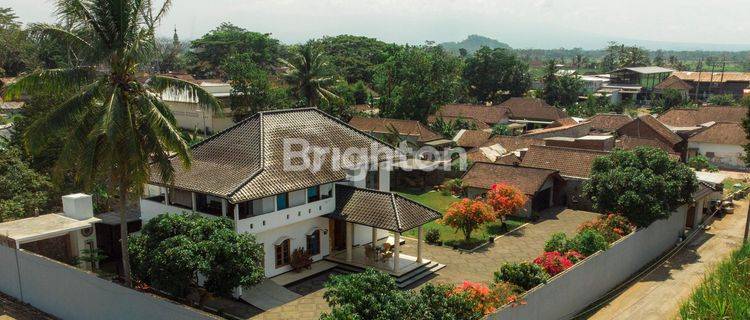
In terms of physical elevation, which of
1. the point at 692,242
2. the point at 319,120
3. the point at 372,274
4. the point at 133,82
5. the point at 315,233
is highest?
the point at 133,82

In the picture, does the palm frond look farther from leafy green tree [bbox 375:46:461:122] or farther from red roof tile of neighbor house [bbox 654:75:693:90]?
red roof tile of neighbor house [bbox 654:75:693:90]

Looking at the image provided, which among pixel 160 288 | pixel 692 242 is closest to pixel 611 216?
pixel 692 242

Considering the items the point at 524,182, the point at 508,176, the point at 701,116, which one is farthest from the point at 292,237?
the point at 701,116

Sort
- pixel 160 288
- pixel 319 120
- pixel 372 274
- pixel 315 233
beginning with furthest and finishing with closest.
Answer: pixel 319 120
pixel 315 233
pixel 160 288
pixel 372 274

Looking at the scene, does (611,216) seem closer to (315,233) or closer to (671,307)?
(671,307)

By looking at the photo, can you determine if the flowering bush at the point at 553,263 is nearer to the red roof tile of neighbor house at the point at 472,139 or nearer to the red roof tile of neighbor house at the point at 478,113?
the red roof tile of neighbor house at the point at 472,139

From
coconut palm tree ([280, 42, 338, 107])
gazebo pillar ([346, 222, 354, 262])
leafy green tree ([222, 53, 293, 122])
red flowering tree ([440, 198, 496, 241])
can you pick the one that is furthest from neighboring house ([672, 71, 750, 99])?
gazebo pillar ([346, 222, 354, 262])
